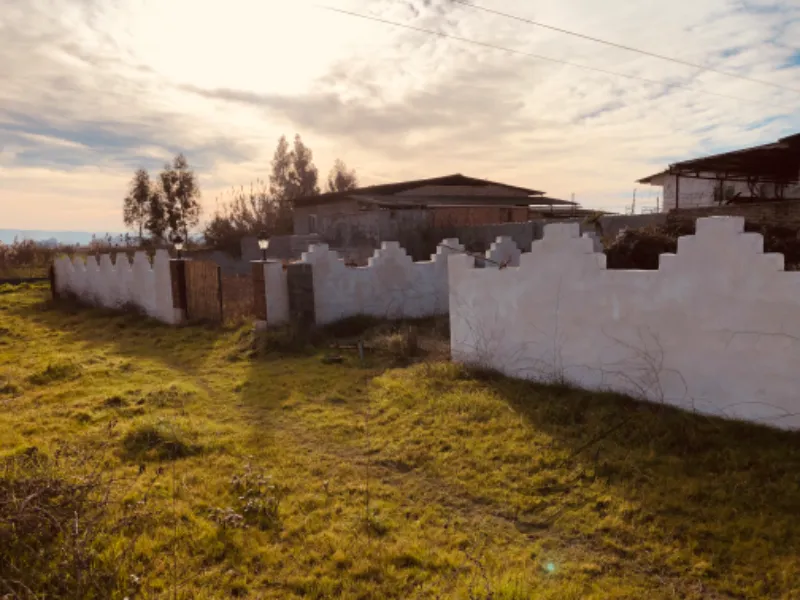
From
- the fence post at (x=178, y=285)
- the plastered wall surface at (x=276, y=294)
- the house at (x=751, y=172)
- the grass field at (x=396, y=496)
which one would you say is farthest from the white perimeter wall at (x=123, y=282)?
the house at (x=751, y=172)

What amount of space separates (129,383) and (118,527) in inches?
194

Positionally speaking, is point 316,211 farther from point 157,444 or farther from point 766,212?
point 157,444

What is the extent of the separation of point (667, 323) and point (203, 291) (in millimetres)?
11026

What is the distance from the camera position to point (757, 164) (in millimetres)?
14398

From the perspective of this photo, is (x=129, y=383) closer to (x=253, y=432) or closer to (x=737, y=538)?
(x=253, y=432)

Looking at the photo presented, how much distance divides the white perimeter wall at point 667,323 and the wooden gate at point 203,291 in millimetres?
7681

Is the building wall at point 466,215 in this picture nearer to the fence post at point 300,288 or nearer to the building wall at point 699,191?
the building wall at point 699,191

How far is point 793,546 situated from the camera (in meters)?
3.34

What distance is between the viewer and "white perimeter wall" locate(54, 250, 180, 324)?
13773 millimetres

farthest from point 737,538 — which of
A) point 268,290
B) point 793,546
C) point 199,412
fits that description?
point 268,290

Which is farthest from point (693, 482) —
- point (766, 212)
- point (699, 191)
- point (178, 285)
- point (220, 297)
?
point (699, 191)

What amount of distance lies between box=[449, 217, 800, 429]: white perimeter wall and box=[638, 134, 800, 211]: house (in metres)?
8.69

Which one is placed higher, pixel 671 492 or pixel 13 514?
pixel 13 514

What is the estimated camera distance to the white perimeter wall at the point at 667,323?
475 centimetres
